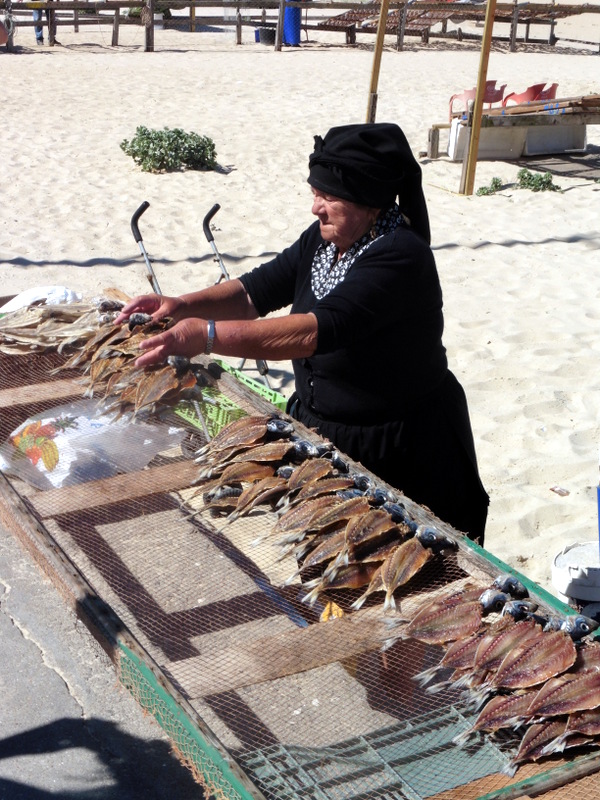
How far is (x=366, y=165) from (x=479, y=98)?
7497 millimetres

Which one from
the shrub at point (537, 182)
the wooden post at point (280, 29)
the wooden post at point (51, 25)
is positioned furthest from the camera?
the wooden post at point (280, 29)

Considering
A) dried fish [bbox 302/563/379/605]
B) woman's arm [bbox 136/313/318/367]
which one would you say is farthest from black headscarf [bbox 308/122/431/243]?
dried fish [bbox 302/563/379/605]

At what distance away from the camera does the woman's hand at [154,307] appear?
137 inches

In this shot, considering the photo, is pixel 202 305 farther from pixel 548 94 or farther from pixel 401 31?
pixel 401 31

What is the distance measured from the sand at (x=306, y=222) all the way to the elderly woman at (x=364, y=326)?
1.26 m

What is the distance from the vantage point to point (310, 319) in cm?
A: 280

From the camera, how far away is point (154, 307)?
356 cm

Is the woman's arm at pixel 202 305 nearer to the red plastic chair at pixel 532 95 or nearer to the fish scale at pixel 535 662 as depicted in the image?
the fish scale at pixel 535 662

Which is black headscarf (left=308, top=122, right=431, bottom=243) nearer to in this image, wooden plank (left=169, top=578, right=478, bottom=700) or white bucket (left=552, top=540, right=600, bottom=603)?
wooden plank (left=169, top=578, right=478, bottom=700)

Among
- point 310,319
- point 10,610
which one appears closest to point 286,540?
point 310,319

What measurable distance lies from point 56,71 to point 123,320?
576 inches

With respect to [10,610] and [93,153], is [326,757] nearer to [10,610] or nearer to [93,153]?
[10,610]

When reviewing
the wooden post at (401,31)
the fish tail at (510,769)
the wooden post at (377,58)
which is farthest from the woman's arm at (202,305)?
the wooden post at (401,31)

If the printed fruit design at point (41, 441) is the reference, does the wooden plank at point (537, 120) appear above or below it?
above
